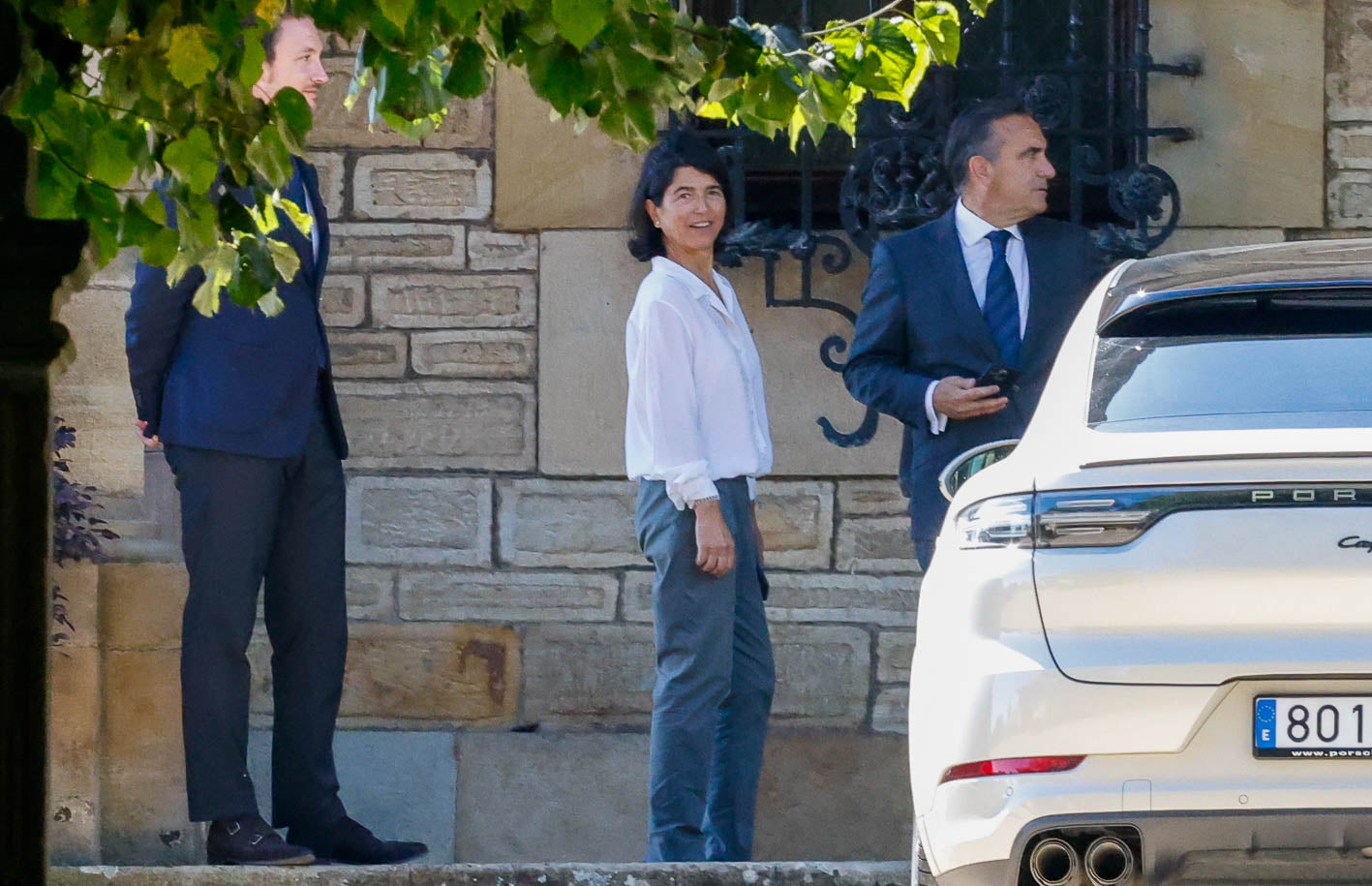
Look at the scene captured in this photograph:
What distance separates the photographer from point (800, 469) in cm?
752

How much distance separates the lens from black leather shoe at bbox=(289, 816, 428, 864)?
627 cm

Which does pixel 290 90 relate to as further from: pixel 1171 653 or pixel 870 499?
pixel 870 499

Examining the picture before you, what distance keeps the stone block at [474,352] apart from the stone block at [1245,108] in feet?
6.81

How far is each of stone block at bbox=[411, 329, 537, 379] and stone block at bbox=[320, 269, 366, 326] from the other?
210mm

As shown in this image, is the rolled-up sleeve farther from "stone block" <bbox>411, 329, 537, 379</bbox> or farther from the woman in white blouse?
"stone block" <bbox>411, 329, 537, 379</bbox>

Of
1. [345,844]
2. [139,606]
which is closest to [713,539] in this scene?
[345,844]

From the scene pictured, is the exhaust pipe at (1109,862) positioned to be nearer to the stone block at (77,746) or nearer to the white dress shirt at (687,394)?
the white dress shirt at (687,394)

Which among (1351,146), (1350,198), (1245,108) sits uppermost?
(1245,108)

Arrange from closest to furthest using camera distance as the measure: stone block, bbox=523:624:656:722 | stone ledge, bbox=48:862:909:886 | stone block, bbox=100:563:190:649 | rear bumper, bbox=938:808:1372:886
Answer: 1. rear bumper, bbox=938:808:1372:886
2. stone ledge, bbox=48:862:909:886
3. stone block, bbox=100:563:190:649
4. stone block, bbox=523:624:656:722

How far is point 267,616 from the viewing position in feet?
20.9

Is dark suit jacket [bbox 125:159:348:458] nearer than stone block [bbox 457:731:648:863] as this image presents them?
Yes

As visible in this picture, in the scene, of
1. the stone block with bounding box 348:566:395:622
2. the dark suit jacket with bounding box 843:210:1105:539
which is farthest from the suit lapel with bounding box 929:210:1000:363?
the stone block with bounding box 348:566:395:622

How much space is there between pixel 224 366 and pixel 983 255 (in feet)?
6.52

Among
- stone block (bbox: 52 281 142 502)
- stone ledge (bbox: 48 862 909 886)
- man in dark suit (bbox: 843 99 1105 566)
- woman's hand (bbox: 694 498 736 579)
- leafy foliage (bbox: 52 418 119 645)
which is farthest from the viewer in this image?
stone block (bbox: 52 281 142 502)
